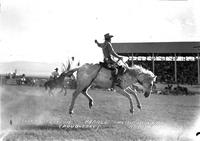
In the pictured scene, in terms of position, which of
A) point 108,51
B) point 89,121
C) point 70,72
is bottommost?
point 89,121

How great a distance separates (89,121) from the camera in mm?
7945

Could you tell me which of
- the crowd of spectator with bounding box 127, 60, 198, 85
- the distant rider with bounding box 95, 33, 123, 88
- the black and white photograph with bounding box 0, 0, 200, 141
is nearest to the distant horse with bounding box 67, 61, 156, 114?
the black and white photograph with bounding box 0, 0, 200, 141

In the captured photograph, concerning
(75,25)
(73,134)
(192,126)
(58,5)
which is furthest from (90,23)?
(192,126)

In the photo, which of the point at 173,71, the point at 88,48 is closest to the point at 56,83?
the point at 88,48

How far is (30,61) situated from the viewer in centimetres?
847

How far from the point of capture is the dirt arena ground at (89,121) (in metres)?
7.19

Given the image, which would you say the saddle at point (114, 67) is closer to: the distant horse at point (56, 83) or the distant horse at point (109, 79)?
the distant horse at point (109, 79)

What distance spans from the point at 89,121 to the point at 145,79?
1866mm

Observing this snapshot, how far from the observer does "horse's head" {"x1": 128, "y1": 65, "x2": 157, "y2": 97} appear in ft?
27.6

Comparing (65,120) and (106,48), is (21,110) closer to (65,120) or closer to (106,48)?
(65,120)

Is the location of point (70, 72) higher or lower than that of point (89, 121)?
higher

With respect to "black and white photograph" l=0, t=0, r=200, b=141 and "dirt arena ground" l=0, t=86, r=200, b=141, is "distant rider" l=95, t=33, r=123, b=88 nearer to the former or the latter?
"black and white photograph" l=0, t=0, r=200, b=141

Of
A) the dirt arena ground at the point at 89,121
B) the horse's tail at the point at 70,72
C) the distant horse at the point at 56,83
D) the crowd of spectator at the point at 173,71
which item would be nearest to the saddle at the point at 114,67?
the horse's tail at the point at 70,72

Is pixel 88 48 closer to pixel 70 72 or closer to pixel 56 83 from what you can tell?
pixel 70 72
